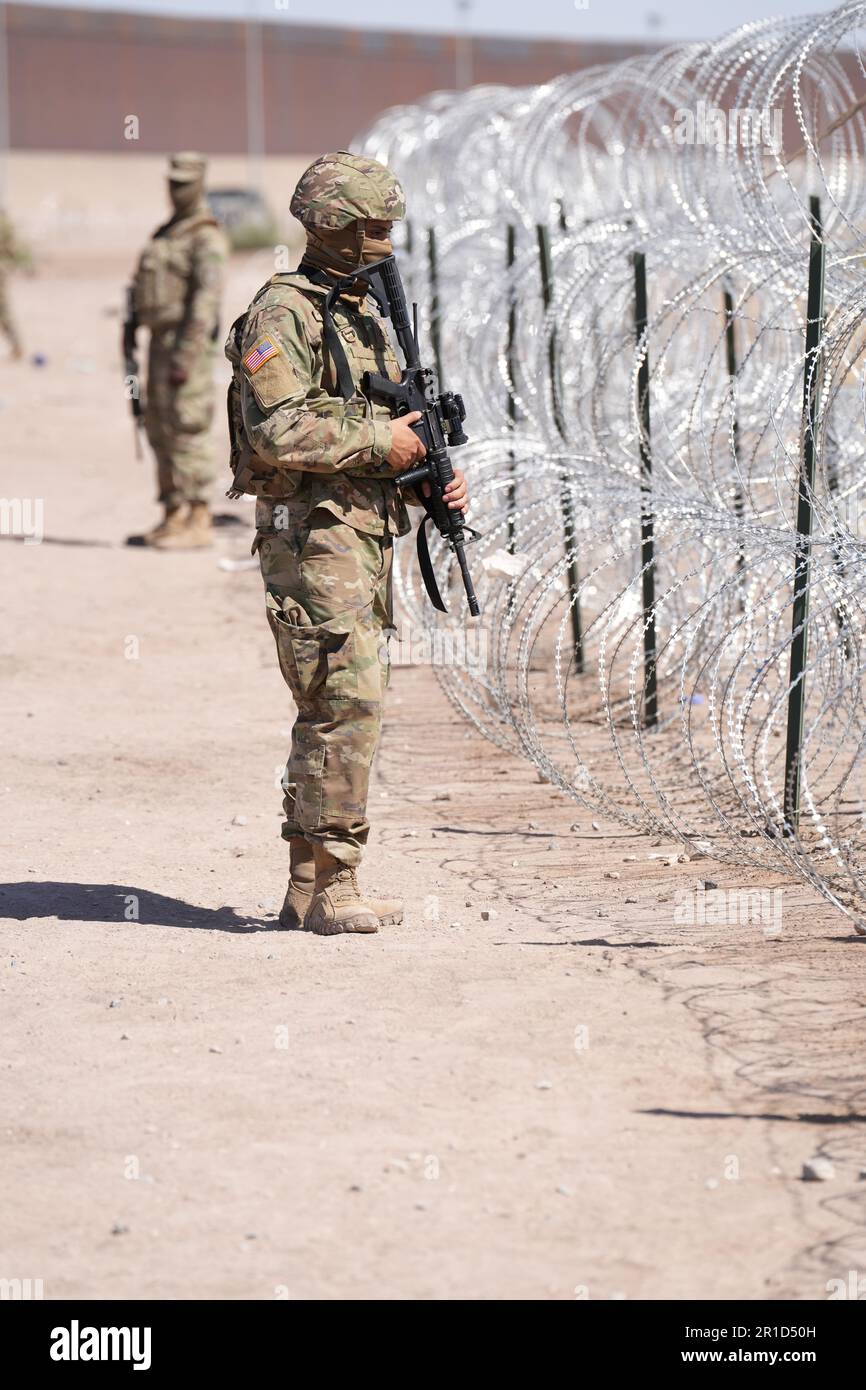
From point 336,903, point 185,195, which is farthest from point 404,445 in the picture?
point 185,195

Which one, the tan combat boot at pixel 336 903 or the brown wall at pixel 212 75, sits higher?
the brown wall at pixel 212 75

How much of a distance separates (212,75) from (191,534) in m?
44.2

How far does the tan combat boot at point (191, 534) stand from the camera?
10.4 meters

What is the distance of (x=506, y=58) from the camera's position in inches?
2125

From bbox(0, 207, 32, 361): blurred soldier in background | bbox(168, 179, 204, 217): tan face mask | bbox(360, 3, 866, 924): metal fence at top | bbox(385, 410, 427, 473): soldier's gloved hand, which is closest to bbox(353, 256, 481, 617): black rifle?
bbox(385, 410, 427, 473): soldier's gloved hand

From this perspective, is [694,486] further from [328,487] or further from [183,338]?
[183,338]

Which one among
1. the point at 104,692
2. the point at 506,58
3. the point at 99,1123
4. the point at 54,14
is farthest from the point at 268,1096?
the point at 506,58

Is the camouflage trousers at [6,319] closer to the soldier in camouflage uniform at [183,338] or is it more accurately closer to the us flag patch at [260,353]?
the soldier in camouflage uniform at [183,338]

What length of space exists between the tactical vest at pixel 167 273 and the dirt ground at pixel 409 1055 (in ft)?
13.5

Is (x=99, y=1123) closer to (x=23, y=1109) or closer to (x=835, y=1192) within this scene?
(x=23, y=1109)

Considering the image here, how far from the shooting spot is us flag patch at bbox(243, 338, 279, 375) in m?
4.21

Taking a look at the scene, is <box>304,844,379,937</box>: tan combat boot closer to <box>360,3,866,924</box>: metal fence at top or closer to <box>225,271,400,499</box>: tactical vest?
<box>360,3,866,924</box>: metal fence at top

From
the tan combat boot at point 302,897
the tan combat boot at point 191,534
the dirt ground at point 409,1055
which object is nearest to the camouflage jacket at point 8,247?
the tan combat boot at point 191,534

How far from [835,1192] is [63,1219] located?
4.28 ft
